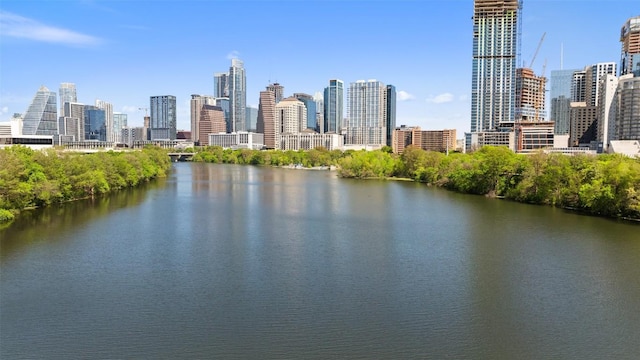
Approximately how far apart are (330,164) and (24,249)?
5229 centimetres

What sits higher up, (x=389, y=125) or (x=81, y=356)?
(x=389, y=125)

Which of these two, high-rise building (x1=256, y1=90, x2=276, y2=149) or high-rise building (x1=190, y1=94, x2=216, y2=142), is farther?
high-rise building (x1=190, y1=94, x2=216, y2=142)

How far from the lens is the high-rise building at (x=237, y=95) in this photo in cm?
15250

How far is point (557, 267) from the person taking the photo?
1389 centimetres

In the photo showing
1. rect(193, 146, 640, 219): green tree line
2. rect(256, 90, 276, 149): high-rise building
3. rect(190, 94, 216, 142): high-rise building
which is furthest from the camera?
rect(190, 94, 216, 142): high-rise building

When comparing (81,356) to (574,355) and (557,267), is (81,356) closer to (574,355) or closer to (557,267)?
(574,355)

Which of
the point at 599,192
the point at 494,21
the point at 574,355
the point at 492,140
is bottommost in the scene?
the point at 574,355

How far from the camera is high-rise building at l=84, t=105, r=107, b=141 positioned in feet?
451

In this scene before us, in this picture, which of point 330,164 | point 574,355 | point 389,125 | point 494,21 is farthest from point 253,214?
point 389,125

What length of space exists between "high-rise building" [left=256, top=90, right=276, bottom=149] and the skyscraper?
52.0 metres

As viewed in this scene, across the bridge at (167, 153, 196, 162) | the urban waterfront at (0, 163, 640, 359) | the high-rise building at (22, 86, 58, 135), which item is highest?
the high-rise building at (22, 86, 58, 135)

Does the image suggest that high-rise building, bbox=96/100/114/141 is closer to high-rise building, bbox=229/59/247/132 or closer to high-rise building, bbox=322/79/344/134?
high-rise building, bbox=229/59/247/132

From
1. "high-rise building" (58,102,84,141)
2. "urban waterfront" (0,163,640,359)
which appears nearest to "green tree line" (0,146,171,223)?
"urban waterfront" (0,163,640,359)

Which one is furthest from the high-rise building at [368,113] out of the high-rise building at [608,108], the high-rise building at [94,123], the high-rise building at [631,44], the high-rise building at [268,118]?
the high-rise building at [94,123]
